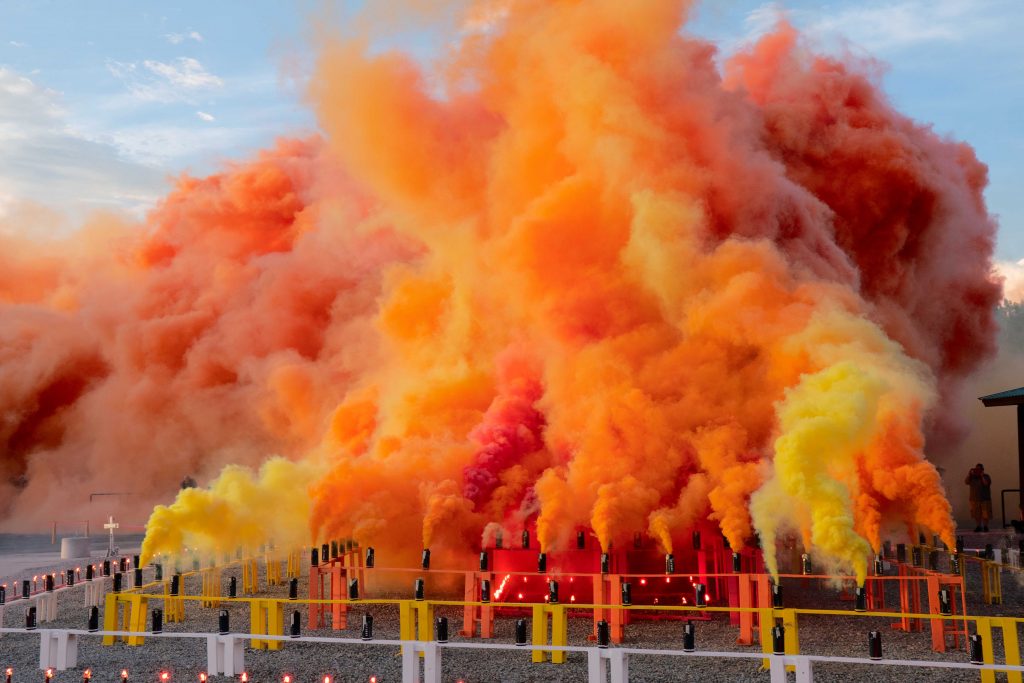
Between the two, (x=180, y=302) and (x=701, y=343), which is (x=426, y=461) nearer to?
(x=701, y=343)

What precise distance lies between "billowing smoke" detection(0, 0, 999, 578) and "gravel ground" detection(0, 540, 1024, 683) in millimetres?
1952

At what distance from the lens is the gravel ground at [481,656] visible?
18672 millimetres

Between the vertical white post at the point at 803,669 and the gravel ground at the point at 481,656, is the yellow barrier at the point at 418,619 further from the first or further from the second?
the vertical white post at the point at 803,669

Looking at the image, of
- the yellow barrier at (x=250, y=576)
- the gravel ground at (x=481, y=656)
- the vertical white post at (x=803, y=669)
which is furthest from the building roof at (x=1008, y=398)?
the vertical white post at (x=803, y=669)

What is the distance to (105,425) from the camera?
5241 centimetres

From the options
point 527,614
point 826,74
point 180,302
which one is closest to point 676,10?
point 826,74

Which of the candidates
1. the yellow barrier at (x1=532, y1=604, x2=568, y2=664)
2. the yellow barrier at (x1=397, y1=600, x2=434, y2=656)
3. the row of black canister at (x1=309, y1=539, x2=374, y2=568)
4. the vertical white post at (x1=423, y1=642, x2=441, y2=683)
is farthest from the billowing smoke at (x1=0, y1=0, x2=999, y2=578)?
the vertical white post at (x1=423, y1=642, x2=441, y2=683)

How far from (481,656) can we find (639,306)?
1112 centimetres

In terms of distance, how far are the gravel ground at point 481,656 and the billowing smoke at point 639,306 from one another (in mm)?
1952

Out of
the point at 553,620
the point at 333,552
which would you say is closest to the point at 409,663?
the point at 553,620

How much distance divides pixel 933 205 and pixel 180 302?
1336 inches

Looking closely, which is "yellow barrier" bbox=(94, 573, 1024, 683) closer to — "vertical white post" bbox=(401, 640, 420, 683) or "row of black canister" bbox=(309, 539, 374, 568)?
"vertical white post" bbox=(401, 640, 420, 683)

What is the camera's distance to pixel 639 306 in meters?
28.7

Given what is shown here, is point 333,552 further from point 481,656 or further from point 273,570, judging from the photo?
point 481,656
